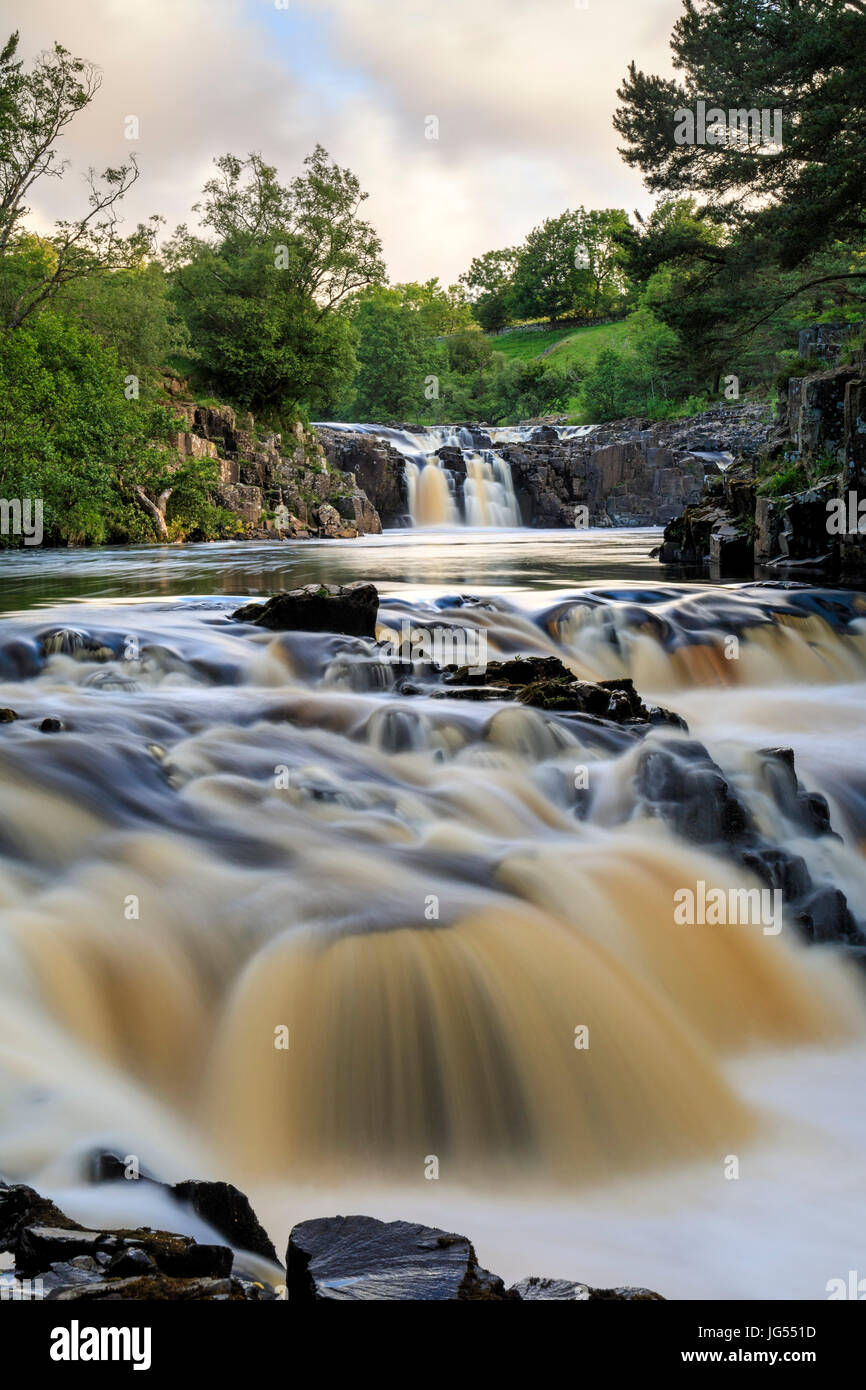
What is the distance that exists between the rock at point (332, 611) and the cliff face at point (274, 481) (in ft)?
64.8

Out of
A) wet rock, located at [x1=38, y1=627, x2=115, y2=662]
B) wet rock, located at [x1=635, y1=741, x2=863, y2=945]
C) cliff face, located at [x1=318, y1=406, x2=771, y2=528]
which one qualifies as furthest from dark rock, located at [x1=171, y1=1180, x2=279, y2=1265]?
cliff face, located at [x1=318, y1=406, x2=771, y2=528]

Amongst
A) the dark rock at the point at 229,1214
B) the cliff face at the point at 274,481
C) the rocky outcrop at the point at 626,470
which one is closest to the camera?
the dark rock at the point at 229,1214

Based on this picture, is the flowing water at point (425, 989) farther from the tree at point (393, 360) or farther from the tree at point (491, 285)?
the tree at point (491, 285)

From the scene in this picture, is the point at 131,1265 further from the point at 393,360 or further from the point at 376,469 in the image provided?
the point at 393,360

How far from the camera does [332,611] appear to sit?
10.0 metres

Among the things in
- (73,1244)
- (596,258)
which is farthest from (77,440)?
(596,258)

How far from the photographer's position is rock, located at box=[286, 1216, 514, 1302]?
6.68 feet

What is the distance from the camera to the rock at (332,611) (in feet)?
32.7

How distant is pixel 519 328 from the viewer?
4156 inches

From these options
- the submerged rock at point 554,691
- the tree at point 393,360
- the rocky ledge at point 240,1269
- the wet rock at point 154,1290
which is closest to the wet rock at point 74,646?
the submerged rock at point 554,691

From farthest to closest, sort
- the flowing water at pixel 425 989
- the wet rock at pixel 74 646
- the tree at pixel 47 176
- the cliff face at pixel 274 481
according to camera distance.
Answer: the cliff face at pixel 274 481, the tree at pixel 47 176, the wet rock at pixel 74 646, the flowing water at pixel 425 989

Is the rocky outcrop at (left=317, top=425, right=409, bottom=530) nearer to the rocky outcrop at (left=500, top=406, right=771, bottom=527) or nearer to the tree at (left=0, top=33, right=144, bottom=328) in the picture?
the rocky outcrop at (left=500, top=406, right=771, bottom=527)
